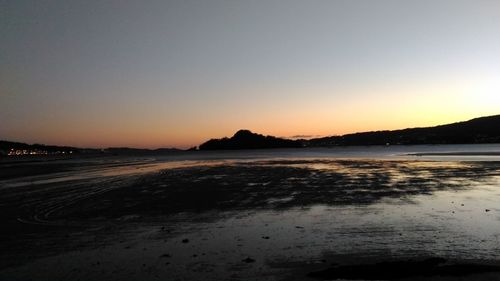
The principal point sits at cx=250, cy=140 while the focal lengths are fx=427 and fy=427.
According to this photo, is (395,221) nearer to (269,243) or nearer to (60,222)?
(269,243)

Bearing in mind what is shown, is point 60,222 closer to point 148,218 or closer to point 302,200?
point 148,218

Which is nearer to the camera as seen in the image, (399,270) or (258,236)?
(399,270)

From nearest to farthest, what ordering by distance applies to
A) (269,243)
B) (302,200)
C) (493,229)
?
(269,243) < (493,229) < (302,200)

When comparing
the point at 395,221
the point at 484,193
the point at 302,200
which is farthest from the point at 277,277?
the point at 484,193

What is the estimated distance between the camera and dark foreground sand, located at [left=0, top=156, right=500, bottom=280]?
8797mm

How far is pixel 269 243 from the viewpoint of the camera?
11.3 m

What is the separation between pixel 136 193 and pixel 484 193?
59.1 ft

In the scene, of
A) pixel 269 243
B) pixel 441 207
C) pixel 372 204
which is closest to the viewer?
pixel 269 243

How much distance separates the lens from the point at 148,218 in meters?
15.7

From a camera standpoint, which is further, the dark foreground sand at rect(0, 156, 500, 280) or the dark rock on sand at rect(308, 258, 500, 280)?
the dark foreground sand at rect(0, 156, 500, 280)

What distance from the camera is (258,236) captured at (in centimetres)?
1224

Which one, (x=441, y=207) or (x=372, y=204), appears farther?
(x=372, y=204)

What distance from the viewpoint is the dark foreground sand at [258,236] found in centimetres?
880

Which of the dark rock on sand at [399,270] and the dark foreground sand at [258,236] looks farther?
the dark foreground sand at [258,236]
